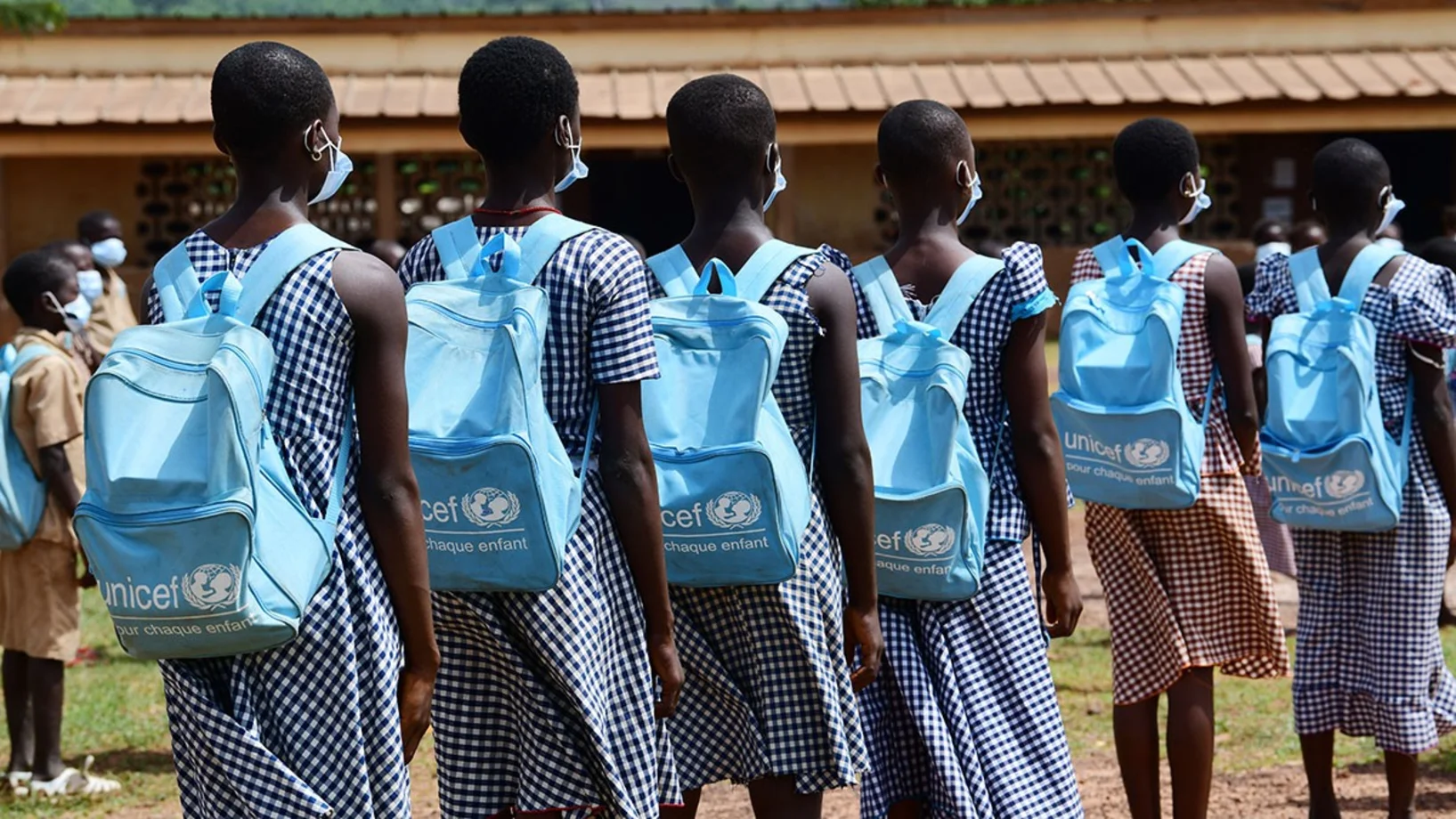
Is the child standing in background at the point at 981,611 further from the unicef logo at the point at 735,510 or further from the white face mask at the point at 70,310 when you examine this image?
the white face mask at the point at 70,310

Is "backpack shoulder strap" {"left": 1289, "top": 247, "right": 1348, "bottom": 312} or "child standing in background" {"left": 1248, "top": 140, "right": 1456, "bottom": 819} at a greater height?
"backpack shoulder strap" {"left": 1289, "top": 247, "right": 1348, "bottom": 312}

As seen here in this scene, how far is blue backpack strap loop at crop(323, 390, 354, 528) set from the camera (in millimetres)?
3109

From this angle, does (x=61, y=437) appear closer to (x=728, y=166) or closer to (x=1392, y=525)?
(x=728, y=166)

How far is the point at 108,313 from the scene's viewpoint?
999cm

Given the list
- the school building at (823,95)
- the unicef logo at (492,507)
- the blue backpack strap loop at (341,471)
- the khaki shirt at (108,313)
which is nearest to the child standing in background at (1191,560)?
the unicef logo at (492,507)

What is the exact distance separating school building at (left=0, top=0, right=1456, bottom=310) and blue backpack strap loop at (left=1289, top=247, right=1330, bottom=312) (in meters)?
12.4

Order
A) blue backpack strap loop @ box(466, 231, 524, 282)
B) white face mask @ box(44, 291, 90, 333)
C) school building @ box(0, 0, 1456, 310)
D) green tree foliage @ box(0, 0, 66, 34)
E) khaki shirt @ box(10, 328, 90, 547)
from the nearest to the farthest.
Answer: blue backpack strap loop @ box(466, 231, 524, 282) → khaki shirt @ box(10, 328, 90, 547) → white face mask @ box(44, 291, 90, 333) → green tree foliage @ box(0, 0, 66, 34) → school building @ box(0, 0, 1456, 310)

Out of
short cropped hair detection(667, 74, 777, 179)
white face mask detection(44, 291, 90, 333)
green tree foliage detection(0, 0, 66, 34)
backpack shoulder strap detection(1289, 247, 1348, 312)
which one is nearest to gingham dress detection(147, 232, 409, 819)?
short cropped hair detection(667, 74, 777, 179)

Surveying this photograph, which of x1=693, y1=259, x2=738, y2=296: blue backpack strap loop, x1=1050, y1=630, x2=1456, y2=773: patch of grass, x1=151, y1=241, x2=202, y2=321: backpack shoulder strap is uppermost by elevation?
x1=151, y1=241, x2=202, y2=321: backpack shoulder strap

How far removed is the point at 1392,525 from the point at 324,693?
3458mm

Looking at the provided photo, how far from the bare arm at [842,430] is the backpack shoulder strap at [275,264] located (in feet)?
3.49

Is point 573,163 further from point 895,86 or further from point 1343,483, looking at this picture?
point 895,86

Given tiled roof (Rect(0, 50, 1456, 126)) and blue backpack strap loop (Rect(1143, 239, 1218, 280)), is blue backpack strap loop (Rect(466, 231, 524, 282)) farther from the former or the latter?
tiled roof (Rect(0, 50, 1456, 126))

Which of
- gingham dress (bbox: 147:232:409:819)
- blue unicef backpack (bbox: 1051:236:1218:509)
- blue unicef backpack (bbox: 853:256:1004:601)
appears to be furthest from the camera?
blue unicef backpack (bbox: 1051:236:1218:509)
